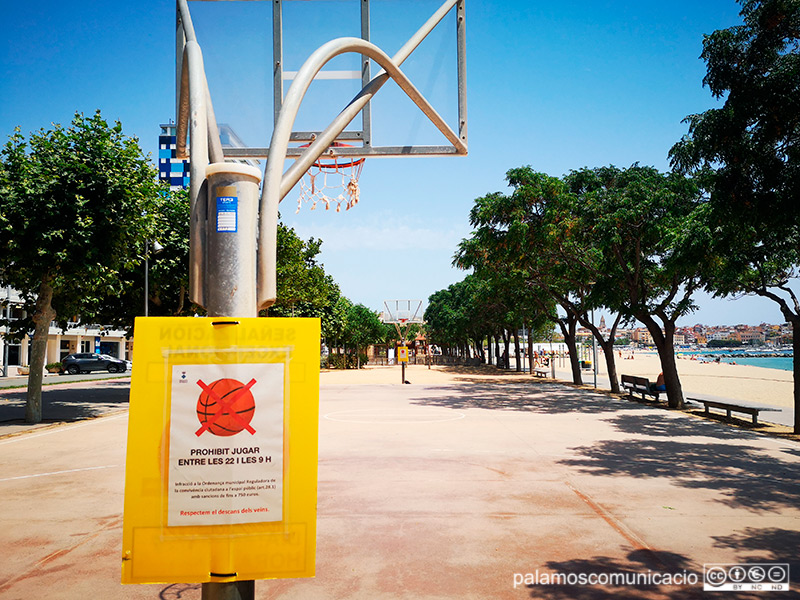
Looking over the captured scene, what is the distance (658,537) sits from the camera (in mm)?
5902

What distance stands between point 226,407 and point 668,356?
19731mm

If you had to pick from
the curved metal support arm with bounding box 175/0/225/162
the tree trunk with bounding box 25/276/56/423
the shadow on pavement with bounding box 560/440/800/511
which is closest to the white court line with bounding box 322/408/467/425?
the shadow on pavement with bounding box 560/440/800/511

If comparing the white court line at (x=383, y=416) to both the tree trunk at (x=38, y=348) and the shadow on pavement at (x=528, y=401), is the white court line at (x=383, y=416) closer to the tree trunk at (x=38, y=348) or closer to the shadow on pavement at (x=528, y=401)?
the shadow on pavement at (x=528, y=401)

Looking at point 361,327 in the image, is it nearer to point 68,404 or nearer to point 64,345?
point 64,345

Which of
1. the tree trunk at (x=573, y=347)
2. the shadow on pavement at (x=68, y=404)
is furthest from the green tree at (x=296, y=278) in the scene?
the tree trunk at (x=573, y=347)

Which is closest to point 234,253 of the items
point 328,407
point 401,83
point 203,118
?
point 203,118

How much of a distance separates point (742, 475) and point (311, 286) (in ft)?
102

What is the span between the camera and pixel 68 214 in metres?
14.1

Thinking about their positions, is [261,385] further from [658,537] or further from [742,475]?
[742,475]

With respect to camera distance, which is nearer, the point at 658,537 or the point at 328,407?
the point at 658,537

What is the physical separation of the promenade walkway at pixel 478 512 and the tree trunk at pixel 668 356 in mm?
5856

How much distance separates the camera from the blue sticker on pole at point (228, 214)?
2.68 m

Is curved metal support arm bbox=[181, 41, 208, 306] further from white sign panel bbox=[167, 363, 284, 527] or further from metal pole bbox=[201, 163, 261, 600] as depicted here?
white sign panel bbox=[167, 363, 284, 527]

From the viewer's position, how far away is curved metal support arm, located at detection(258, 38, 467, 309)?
2.80 metres
